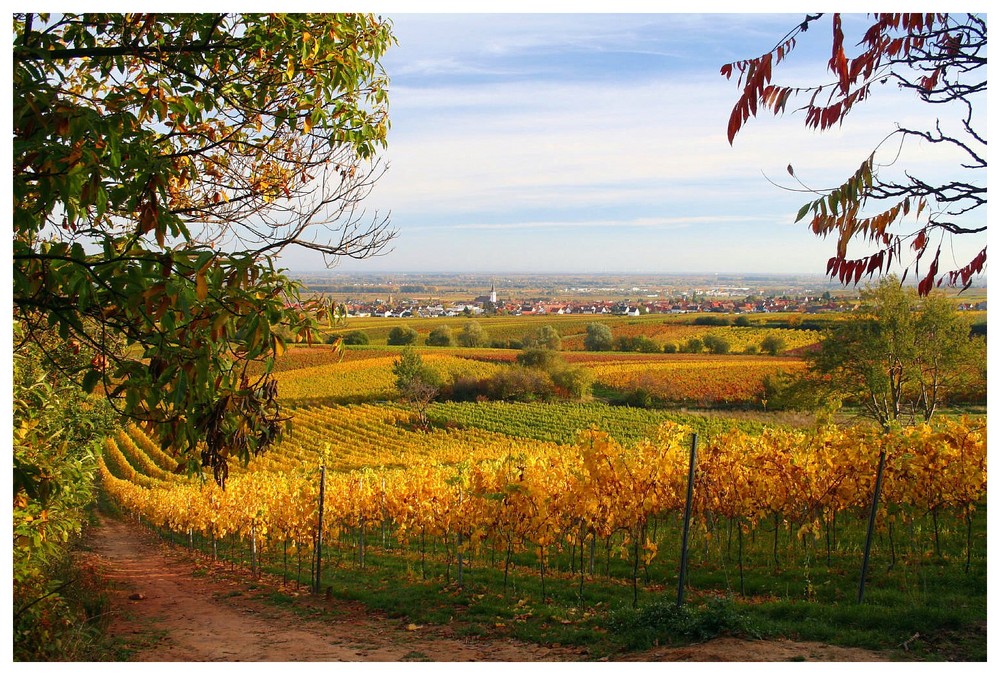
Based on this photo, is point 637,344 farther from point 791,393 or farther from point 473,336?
point 791,393

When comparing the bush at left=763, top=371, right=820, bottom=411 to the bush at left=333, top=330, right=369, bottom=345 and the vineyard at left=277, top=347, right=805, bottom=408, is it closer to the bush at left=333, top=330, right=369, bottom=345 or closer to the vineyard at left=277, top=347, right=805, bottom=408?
the vineyard at left=277, top=347, right=805, bottom=408

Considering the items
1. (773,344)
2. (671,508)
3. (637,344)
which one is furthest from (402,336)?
(671,508)

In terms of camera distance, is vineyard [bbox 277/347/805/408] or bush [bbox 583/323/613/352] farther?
bush [bbox 583/323/613/352]

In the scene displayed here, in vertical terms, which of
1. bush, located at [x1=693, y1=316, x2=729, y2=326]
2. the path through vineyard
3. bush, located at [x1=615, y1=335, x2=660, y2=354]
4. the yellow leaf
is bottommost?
the path through vineyard

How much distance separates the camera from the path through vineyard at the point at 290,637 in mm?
3916

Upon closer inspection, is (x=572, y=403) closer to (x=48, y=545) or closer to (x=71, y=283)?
(x=48, y=545)

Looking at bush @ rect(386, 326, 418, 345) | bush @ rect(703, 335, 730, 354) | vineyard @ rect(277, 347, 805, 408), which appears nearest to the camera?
vineyard @ rect(277, 347, 805, 408)

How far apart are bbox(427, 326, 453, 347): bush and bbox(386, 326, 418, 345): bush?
691 mm

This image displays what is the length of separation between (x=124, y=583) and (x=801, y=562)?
8883 millimetres

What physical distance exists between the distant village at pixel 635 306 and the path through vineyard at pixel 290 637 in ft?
29.3

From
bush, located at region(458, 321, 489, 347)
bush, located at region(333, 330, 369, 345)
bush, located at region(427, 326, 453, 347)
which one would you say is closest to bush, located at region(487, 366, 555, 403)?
bush, located at region(458, 321, 489, 347)

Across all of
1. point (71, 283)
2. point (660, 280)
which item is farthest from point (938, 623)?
point (660, 280)

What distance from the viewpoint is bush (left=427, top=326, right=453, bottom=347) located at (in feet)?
89.0

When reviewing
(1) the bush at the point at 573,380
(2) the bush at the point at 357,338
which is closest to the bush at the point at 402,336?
(2) the bush at the point at 357,338
